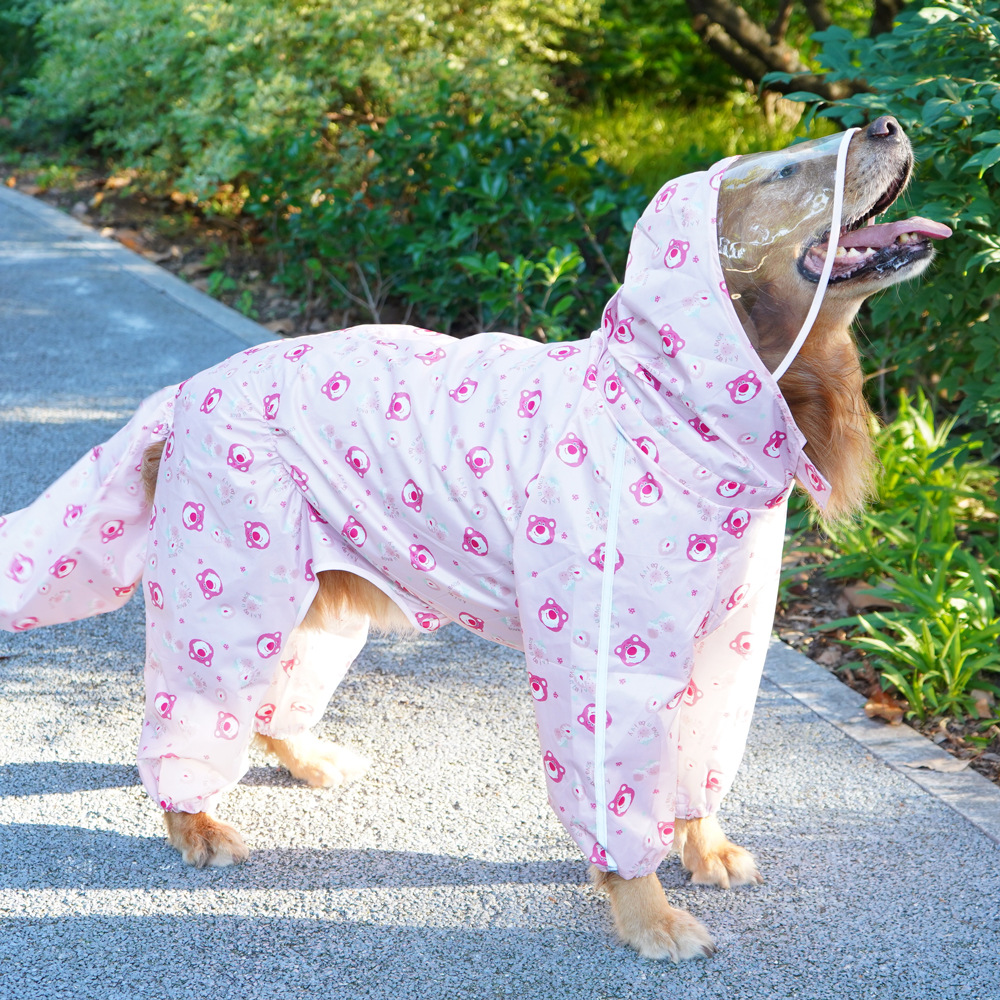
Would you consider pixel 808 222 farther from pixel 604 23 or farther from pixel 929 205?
pixel 604 23

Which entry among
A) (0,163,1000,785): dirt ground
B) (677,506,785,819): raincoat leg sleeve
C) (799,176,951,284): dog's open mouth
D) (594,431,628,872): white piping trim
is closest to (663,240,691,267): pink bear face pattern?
(799,176,951,284): dog's open mouth

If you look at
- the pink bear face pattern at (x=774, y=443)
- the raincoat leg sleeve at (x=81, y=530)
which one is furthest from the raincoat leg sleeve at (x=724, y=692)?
the raincoat leg sleeve at (x=81, y=530)

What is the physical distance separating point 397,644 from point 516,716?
2.01 feet

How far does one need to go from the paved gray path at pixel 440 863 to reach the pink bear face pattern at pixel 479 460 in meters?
1.07

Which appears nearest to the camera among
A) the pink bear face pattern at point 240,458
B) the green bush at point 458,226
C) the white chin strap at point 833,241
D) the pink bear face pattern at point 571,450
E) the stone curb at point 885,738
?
the white chin strap at point 833,241

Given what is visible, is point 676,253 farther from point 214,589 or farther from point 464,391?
point 214,589

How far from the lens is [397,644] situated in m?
3.77

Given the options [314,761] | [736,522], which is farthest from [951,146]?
[314,761]

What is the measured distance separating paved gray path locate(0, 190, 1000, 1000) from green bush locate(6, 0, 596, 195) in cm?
440

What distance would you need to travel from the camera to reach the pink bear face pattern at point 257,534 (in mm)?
2422

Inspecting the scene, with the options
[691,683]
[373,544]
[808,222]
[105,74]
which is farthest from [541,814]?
[105,74]

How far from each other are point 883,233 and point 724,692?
108 cm

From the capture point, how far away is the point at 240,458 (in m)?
2.42

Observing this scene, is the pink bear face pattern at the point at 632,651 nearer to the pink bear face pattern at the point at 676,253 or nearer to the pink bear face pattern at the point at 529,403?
the pink bear face pattern at the point at 529,403
